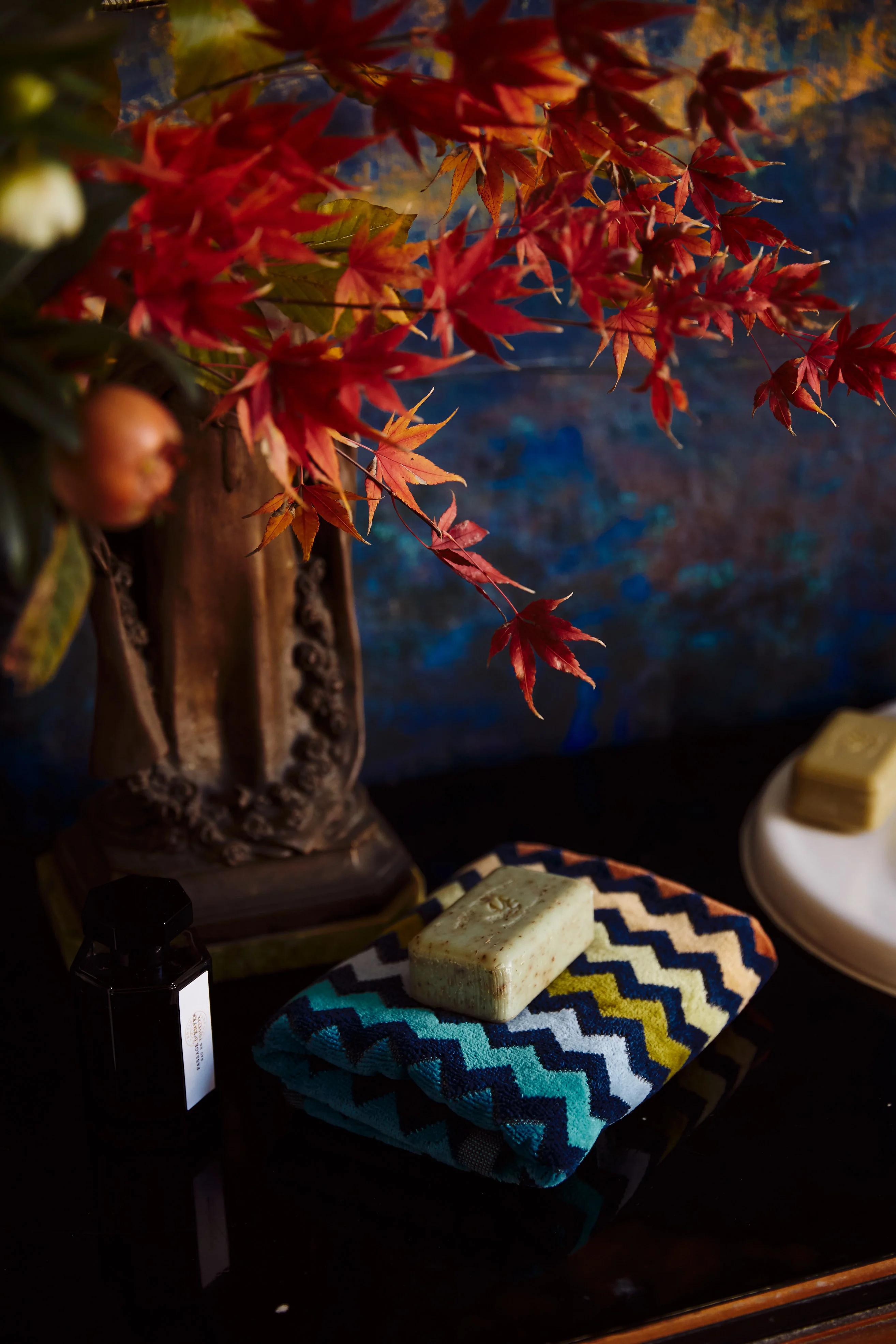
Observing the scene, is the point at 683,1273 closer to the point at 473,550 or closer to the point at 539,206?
the point at 539,206

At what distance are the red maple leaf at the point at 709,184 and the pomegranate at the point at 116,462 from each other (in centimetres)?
28

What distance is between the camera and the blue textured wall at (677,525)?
0.87 metres

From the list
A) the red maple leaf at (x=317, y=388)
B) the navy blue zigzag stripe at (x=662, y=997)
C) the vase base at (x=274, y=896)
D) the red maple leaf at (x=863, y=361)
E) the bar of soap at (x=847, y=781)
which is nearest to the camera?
the red maple leaf at (x=317, y=388)

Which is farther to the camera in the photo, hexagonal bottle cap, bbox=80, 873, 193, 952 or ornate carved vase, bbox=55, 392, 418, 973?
ornate carved vase, bbox=55, 392, 418, 973

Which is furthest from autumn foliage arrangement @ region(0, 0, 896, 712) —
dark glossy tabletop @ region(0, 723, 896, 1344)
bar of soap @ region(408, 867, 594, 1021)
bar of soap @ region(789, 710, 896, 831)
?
bar of soap @ region(789, 710, 896, 831)

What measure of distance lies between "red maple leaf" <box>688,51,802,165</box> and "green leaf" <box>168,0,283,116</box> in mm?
146

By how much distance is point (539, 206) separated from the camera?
42 centimetres

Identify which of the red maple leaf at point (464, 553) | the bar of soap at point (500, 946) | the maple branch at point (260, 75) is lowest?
the bar of soap at point (500, 946)

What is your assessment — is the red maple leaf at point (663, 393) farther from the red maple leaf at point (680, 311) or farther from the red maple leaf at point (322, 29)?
the red maple leaf at point (322, 29)

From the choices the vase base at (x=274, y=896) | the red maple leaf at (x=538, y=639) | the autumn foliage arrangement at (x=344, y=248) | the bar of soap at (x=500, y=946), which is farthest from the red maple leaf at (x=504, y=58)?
the vase base at (x=274, y=896)

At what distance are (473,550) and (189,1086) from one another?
495mm

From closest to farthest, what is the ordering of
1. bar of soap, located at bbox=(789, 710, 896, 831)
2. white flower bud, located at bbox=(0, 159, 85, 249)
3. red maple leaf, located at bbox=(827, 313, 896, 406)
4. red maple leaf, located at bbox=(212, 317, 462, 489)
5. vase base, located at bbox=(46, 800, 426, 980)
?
1. white flower bud, located at bbox=(0, 159, 85, 249)
2. red maple leaf, located at bbox=(212, 317, 462, 489)
3. red maple leaf, located at bbox=(827, 313, 896, 406)
4. vase base, located at bbox=(46, 800, 426, 980)
5. bar of soap, located at bbox=(789, 710, 896, 831)

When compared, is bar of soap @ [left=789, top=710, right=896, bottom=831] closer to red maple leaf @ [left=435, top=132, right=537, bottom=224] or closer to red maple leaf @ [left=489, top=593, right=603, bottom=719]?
red maple leaf @ [left=489, top=593, right=603, bottom=719]

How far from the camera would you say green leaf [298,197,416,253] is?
0.47 meters
